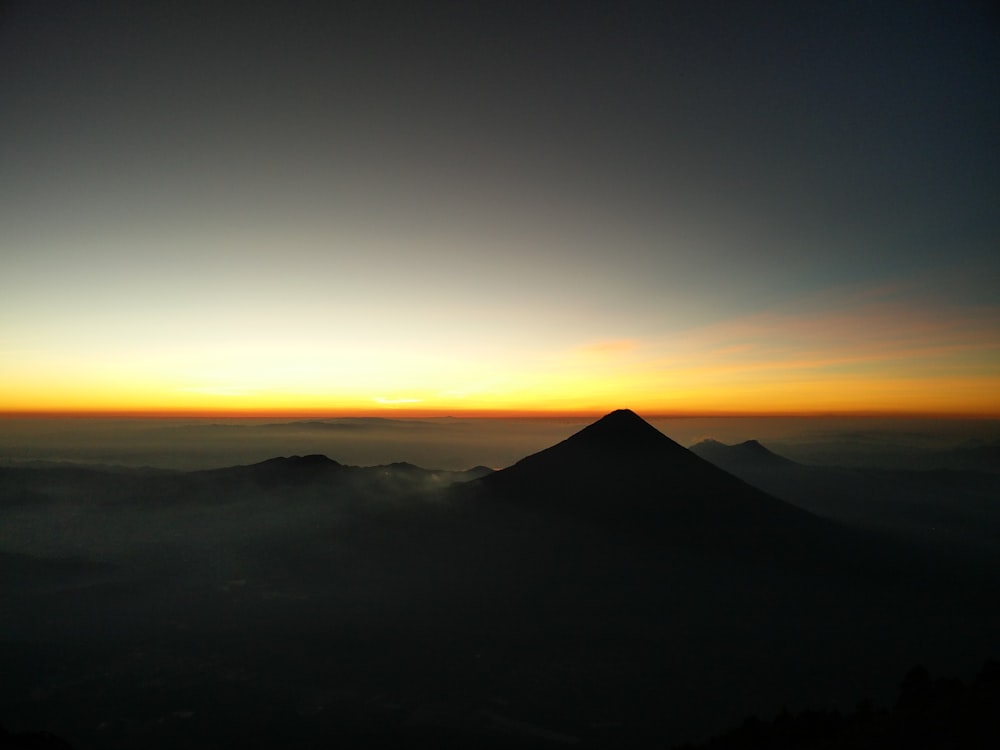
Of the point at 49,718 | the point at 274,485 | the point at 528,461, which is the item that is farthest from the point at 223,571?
the point at 274,485

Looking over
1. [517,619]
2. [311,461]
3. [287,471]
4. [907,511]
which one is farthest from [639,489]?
[907,511]

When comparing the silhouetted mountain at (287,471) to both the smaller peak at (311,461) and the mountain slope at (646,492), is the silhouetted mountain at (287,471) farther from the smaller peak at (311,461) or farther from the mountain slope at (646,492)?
the mountain slope at (646,492)

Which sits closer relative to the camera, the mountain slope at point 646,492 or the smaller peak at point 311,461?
the mountain slope at point 646,492

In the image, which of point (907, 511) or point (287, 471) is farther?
point (287, 471)

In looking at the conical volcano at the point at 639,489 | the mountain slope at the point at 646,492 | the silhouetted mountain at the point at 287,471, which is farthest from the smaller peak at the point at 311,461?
the conical volcano at the point at 639,489

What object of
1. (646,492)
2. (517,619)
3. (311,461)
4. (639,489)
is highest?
(639,489)

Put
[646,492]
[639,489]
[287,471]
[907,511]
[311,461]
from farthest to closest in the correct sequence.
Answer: [311,461] → [287,471] → [907,511] → [639,489] → [646,492]

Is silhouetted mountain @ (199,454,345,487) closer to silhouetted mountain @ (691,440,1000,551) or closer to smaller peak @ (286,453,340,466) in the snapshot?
smaller peak @ (286,453,340,466)

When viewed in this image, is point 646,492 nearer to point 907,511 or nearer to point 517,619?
point 517,619
